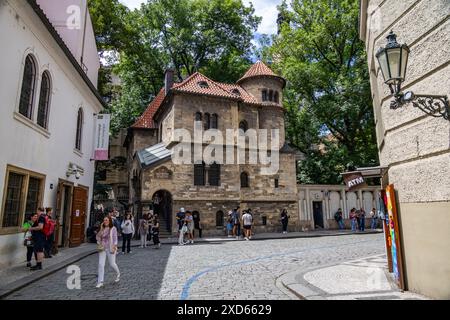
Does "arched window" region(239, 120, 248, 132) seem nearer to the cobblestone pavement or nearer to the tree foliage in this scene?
the tree foliage

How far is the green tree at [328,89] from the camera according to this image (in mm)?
26641

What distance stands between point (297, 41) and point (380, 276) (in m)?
27.5

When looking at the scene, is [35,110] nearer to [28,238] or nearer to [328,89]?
[28,238]

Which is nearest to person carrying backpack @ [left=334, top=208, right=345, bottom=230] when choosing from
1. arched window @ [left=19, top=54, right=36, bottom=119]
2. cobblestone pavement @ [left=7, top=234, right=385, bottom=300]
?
cobblestone pavement @ [left=7, top=234, right=385, bottom=300]

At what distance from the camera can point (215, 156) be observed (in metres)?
22.8

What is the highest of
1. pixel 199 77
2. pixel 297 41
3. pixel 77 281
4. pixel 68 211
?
pixel 297 41

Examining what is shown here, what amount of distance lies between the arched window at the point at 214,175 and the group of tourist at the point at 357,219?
10.7m

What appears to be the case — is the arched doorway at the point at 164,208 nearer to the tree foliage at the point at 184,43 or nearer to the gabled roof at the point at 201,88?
the gabled roof at the point at 201,88

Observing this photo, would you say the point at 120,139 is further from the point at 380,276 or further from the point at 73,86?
the point at 380,276

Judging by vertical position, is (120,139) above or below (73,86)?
above

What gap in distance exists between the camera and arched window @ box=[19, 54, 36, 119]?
9859mm

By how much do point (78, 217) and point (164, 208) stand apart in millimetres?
10412

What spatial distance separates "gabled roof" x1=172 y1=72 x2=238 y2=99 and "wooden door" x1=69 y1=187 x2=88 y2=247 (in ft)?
35.8

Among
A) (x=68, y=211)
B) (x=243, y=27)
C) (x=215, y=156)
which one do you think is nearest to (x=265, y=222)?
(x=215, y=156)
